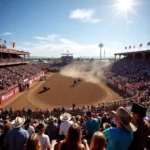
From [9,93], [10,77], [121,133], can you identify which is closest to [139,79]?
[9,93]

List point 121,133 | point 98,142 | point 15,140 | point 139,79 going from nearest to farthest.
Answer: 1. point 98,142
2. point 121,133
3. point 15,140
4. point 139,79

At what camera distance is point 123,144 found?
291 cm

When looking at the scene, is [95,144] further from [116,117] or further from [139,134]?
[139,134]

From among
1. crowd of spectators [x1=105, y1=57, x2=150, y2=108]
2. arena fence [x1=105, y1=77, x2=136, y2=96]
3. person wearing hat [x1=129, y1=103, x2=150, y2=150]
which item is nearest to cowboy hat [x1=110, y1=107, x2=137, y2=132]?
person wearing hat [x1=129, y1=103, x2=150, y2=150]

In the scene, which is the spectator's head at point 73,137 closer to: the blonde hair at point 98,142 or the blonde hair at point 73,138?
the blonde hair at point 73,138

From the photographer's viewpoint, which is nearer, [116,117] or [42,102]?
[116,117]

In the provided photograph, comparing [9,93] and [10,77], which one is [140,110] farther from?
[10,77]

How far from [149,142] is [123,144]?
262cm

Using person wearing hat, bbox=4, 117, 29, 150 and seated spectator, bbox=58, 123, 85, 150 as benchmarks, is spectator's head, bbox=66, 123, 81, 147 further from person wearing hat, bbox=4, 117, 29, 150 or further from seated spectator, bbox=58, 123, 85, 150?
person wearing hat, bbox=4, 117, 29, 150

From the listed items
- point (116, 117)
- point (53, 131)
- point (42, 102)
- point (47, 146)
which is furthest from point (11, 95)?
point (116, 117)

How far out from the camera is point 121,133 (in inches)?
115

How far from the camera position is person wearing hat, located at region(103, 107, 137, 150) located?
9.53ft

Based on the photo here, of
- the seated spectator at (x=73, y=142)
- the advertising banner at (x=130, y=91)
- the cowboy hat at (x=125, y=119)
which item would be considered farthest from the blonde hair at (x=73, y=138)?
the advertising banner at (x=130, y=91)

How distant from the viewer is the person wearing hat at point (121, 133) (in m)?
2.90
